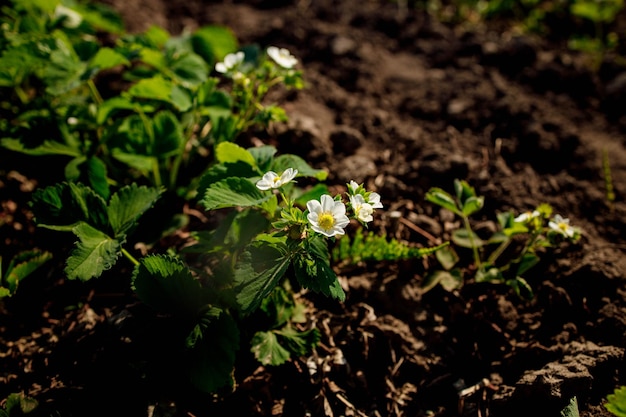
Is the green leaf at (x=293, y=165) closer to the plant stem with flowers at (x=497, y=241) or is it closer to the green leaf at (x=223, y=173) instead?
the green leaf at (x=223, y=173)

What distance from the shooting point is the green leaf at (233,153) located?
1.66m

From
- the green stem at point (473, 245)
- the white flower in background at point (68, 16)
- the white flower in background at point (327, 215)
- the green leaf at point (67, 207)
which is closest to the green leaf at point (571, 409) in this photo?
the green stem at point (473, 245)

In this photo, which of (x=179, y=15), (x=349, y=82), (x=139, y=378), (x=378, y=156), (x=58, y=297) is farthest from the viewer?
(x=179, y=15)

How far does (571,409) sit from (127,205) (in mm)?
1698

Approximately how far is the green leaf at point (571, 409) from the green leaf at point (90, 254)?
1.57 meters

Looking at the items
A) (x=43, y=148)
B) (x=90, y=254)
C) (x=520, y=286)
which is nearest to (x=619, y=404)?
Result: (x=520, y=286)

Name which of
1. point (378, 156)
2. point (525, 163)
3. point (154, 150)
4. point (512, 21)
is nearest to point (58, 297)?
point (154, 150)

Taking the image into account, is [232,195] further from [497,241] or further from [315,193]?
Answer: [497,241]

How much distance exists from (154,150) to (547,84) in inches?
95.7

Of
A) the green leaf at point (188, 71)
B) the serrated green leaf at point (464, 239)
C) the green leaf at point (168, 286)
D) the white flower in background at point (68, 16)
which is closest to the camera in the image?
the green leaf at point (168, 286)

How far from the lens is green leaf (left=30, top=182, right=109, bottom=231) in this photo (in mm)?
1652

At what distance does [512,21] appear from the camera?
11.3 ft

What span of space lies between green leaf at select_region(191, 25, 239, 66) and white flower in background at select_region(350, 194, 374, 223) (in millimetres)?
1431

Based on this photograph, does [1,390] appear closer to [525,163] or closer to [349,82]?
[349,82]
